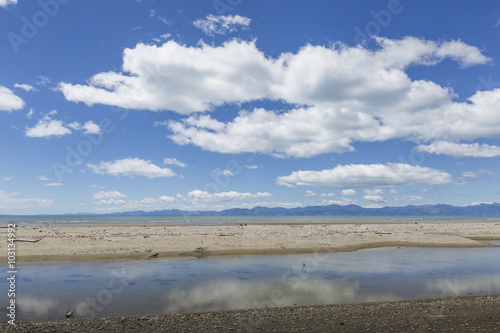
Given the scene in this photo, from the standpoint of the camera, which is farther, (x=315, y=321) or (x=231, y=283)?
(x=231, y=283)

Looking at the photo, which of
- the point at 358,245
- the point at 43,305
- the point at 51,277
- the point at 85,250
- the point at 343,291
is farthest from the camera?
the point at 358,245

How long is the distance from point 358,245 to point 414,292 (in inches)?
961

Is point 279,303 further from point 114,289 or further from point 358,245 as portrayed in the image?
point 358,245

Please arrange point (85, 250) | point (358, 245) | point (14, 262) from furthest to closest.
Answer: point (358, 245)
point (85, 250)
point (14, 262)

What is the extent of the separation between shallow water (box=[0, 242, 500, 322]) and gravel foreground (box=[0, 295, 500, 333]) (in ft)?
6.34

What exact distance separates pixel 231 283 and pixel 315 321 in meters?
9.66

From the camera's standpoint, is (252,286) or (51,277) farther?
(51,277)

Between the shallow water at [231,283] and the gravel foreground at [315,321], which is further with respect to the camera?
the shallow water at [231,283]

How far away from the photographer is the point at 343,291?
2034 cm

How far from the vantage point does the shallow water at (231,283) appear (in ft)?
57.2

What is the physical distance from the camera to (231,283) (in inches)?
883

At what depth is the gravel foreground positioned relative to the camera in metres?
13.0

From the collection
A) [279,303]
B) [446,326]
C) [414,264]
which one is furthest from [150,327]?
[414,264]

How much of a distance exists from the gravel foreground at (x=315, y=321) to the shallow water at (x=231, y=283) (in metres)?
1.93
